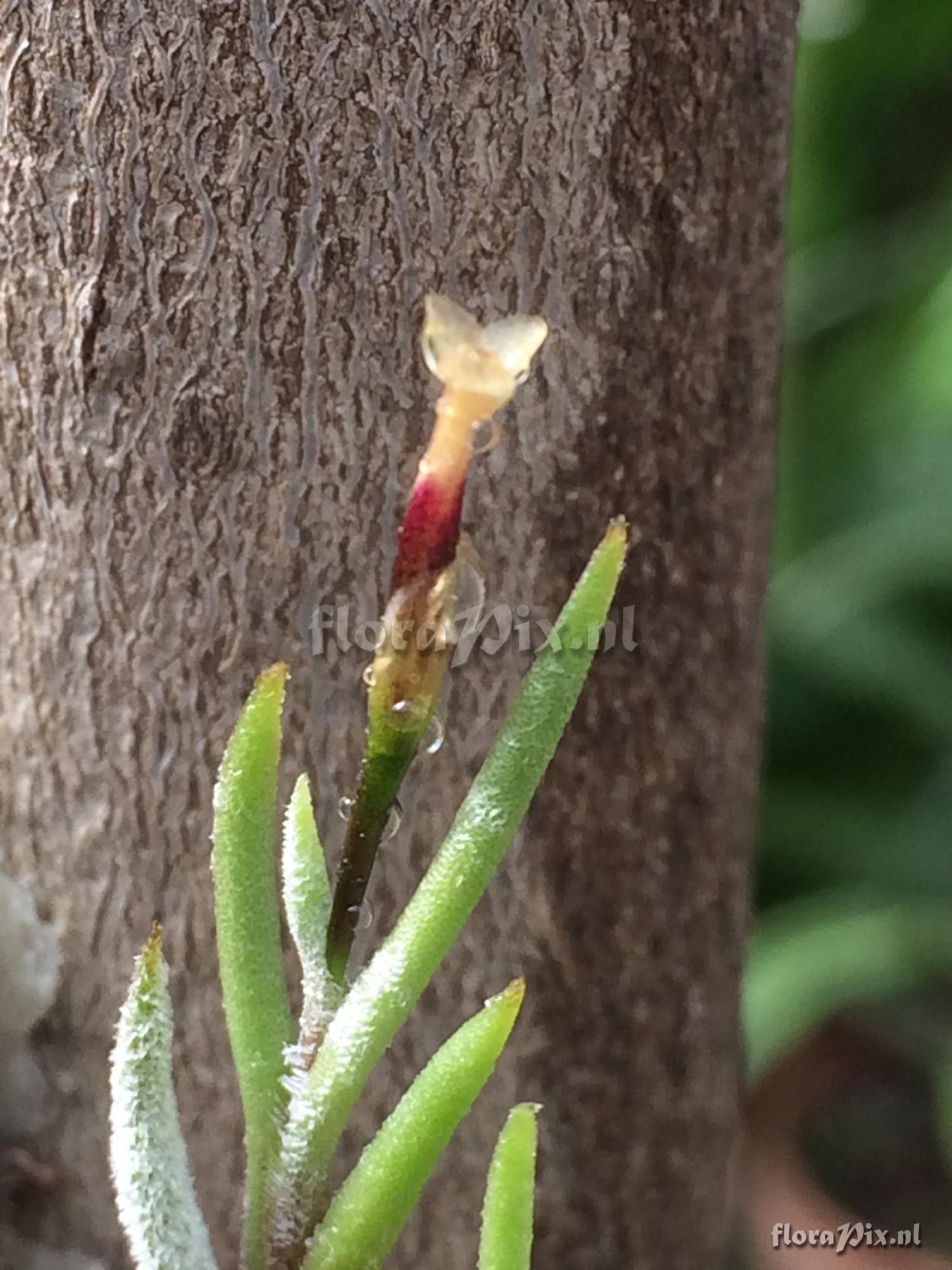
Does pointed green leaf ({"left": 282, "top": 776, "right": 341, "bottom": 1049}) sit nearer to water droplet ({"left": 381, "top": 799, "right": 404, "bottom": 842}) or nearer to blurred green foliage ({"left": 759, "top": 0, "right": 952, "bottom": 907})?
water droplet ({"left": 381, "top": 799, "right": 404, "bottom": 842})

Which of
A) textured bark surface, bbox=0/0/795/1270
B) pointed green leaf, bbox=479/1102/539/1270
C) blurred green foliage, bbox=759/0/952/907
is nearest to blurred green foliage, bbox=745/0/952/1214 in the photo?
blurred green foliage, bbox=759/0/952/907

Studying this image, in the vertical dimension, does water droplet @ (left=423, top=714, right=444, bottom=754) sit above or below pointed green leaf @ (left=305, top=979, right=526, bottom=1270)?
above

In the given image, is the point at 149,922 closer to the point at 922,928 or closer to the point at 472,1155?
the point at 472,1155

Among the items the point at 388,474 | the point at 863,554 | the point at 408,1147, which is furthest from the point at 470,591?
the point at 863,554

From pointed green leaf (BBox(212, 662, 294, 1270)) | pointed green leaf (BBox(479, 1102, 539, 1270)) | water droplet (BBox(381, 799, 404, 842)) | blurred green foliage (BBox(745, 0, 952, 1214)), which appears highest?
blurred green foliage (BBox(745, 0, 952, 1214))

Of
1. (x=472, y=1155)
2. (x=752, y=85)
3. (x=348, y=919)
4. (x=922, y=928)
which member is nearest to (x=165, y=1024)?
(x=348, y=919)

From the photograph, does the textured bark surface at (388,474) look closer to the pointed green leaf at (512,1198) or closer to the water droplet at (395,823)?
the water droplet at (395,823)

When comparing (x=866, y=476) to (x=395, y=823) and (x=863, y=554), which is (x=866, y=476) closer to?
(x=863, y=554)
